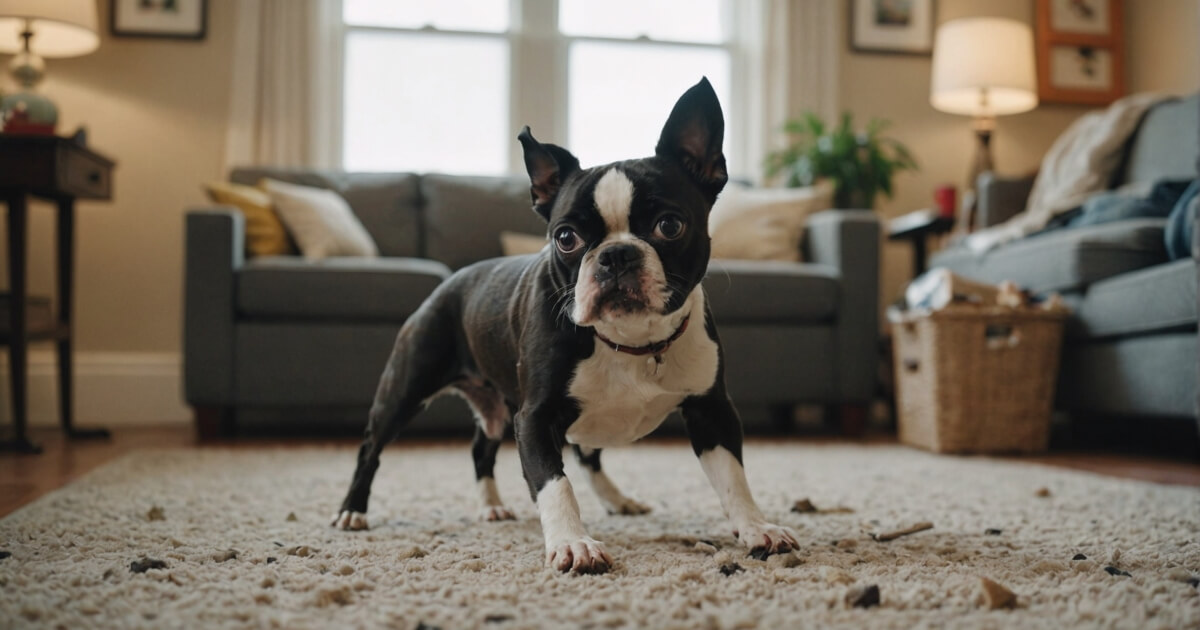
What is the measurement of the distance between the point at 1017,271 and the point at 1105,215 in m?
0.37

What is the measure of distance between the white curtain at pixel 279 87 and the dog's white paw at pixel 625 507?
3.41 metres

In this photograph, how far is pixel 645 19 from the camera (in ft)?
17.7

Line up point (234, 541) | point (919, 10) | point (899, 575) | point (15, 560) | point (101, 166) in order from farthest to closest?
point (919, 10) < point (101, 166) < point (234, 541) < point (15, 560) < point (899, 575)

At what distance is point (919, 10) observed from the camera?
5.42m

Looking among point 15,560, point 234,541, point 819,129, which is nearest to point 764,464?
point 234,541

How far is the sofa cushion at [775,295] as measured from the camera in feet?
12.1

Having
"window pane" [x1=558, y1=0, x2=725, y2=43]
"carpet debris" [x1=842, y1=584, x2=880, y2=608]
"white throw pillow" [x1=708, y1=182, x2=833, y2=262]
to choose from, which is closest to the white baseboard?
"white throw pillow" [x1=708, y1=182, x2=833, y2=262]

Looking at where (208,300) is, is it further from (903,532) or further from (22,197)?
(903,532)

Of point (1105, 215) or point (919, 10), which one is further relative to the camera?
point (919, 10)

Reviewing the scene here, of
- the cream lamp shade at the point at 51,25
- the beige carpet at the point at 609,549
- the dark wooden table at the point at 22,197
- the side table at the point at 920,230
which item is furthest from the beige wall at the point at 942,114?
the dark wooden table at the point at 22,197

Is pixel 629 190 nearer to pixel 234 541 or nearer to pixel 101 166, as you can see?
pixel 234 541

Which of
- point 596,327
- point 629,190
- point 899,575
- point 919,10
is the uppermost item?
point 919,10

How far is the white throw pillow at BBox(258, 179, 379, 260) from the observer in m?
3.85

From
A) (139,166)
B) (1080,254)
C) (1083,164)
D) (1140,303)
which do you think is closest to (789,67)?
(1083,164)
